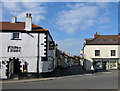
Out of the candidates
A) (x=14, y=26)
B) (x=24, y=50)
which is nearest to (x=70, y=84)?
(x=24, y=50)

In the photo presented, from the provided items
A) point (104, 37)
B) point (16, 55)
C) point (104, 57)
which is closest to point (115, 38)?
point (104, 37)

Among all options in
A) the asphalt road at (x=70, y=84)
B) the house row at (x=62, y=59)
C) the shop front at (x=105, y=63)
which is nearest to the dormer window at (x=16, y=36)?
the asphalt road at (x=70, y=84)

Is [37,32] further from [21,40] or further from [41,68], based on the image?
[41,68]

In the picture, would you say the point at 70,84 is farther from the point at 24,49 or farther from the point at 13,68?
the point at 13,68

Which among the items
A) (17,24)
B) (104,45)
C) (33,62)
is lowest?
(33,62)

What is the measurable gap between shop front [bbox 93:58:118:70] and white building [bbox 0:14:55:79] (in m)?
17.0

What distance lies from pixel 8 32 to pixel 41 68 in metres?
6.83

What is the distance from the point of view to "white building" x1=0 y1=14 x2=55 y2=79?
20.5 meters

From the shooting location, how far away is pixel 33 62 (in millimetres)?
20641

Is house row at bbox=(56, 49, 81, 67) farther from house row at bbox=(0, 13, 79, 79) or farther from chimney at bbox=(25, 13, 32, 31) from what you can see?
chimney at bbox=(25, 13, 32, 31)

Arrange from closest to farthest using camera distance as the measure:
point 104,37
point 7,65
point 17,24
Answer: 1. point 7,65
2. point 17,24
3. point 104,37

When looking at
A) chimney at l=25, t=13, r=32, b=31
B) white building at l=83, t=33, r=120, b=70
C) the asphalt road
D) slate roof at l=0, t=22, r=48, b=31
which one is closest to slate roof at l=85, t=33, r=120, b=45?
white building at l=83, t=33, r=120, b=70

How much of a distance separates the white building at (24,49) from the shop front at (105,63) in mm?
17040

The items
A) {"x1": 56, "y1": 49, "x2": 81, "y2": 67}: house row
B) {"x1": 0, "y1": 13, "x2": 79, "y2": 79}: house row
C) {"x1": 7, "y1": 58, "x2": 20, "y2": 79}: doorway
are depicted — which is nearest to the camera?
{"x1": 0, "y1": 13, "x2": 79, "y2": 79}: house row
